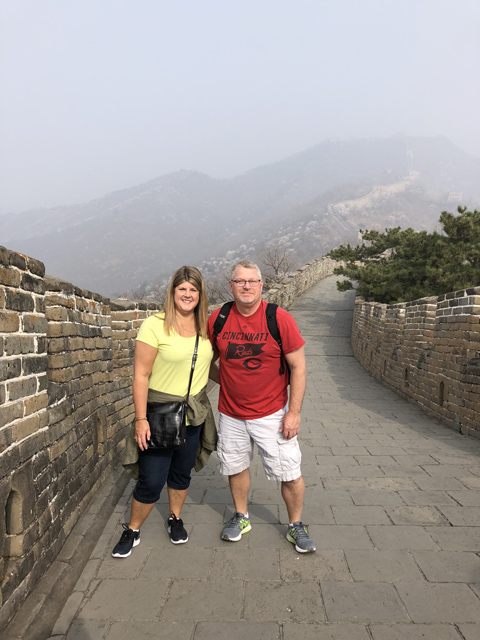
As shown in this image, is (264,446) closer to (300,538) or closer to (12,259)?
(300,538)

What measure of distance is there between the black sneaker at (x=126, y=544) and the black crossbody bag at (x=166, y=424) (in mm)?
641

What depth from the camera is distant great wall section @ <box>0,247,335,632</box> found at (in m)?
2.36

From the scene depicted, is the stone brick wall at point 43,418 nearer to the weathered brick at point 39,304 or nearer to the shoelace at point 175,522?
the weathered brick at point 39,304

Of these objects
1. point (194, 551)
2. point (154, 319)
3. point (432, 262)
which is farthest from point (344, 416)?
point (432, 262)

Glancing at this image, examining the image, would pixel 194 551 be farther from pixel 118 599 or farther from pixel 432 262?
pixel 432 262

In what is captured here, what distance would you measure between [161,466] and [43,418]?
754 millimetres

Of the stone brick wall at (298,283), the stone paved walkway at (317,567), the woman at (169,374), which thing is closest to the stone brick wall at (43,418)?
the stone paved walkway at (317,567)

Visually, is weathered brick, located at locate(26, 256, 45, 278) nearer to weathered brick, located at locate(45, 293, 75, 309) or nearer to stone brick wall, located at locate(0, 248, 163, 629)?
stone brick wall, located at locate(0, 248, 163, 629)

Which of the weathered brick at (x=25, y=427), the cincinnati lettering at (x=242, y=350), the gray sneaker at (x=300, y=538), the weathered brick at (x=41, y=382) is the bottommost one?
the gray sneaker at (x=300, y=538)

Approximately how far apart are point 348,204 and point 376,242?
118m

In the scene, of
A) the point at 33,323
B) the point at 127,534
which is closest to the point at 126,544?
the point at 127,534

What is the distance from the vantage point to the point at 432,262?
47.0 feet

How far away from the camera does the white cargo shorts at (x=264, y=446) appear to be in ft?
9.60

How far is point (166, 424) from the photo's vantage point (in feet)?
9.00
